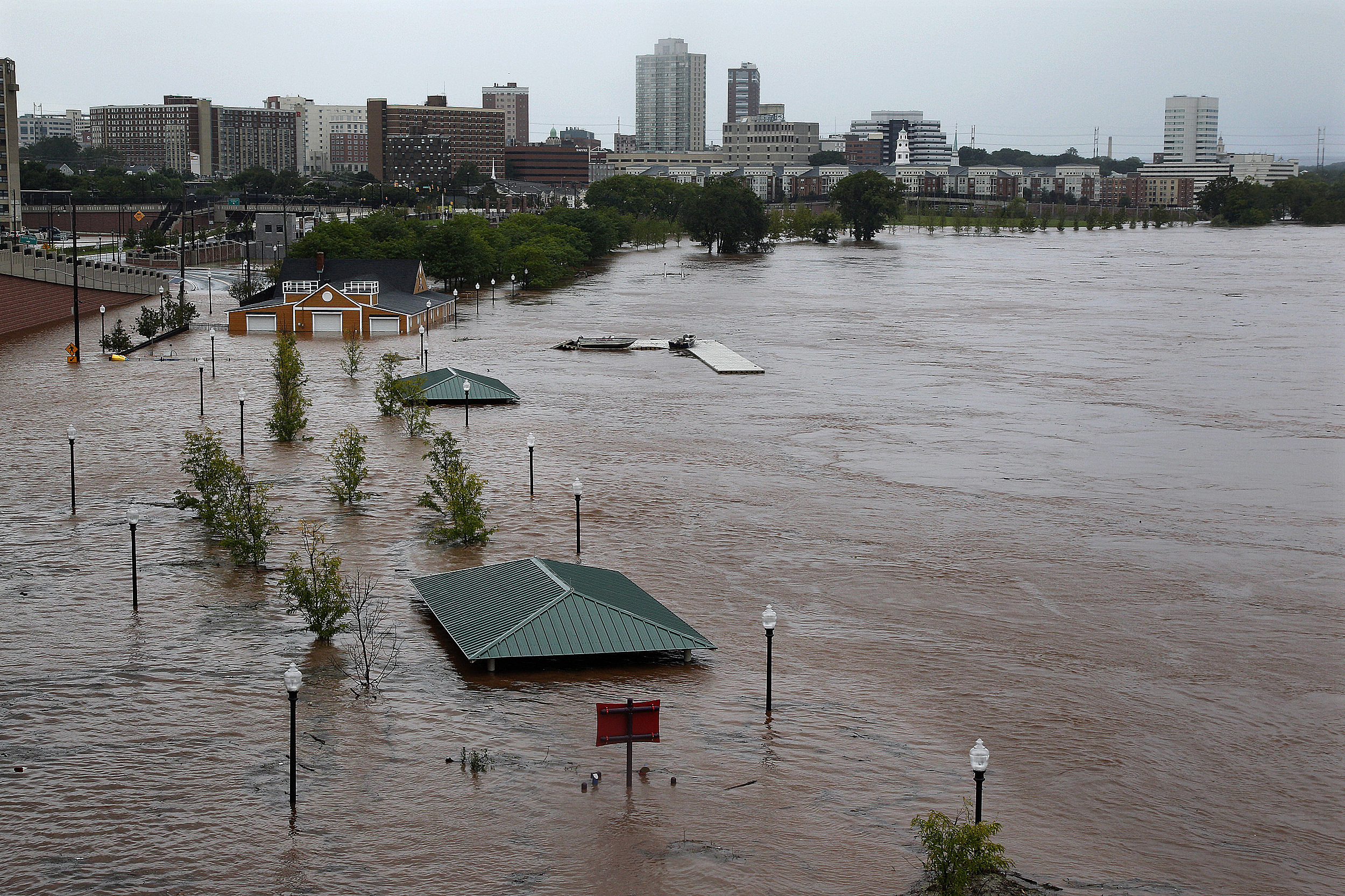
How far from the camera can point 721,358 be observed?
56.2 meters

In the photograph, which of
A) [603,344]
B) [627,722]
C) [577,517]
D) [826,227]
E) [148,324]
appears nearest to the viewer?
[627,722]

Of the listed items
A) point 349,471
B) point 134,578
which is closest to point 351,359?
point 349,471

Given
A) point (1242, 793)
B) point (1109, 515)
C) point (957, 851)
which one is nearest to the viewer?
point (957, 851)

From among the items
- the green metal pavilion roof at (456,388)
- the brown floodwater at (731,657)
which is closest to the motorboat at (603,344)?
the brown floodwater at (731,657)

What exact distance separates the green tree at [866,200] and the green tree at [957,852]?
151070 millimetres

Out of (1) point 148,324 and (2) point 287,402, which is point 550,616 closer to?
(2) point 287,402

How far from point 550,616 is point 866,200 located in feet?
478

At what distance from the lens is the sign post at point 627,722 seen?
14.5 metres

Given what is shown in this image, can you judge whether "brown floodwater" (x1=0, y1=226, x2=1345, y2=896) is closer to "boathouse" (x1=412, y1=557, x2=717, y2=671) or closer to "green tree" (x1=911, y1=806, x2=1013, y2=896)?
"boathouse" (x1=412, y1=557, x2=717, y2=671)

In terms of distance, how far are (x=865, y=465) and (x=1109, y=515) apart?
6.89m

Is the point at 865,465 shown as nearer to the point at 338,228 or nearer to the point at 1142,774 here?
the point at 1142,774

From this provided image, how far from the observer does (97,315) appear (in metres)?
67.4

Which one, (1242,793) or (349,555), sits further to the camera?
(349,555)

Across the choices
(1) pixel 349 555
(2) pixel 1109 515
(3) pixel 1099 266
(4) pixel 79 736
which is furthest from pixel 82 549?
(3) pixel 1099 266
